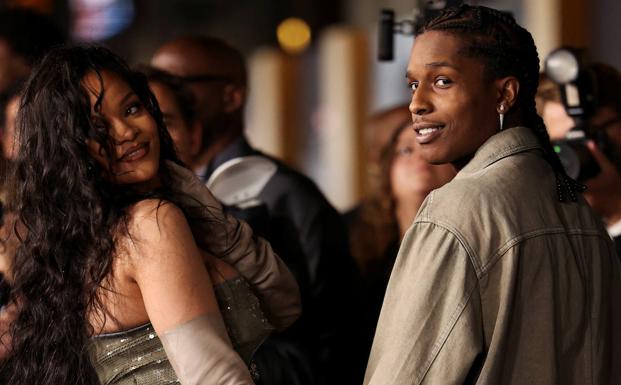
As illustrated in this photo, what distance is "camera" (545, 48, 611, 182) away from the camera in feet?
9.08

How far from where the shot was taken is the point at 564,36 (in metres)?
5.56

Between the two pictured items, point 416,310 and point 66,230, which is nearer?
point 416,310

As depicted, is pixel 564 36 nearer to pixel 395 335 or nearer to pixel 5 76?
pixel 5 76

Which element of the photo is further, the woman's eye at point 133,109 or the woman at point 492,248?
the woman's eye at point 133,109

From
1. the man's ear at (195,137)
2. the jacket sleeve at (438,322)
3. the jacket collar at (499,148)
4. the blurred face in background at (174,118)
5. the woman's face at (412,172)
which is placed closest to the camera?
the jacket sleeve at (438,322)

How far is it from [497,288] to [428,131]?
330mm

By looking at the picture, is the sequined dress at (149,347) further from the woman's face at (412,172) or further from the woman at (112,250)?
the woman's face at (412,172)

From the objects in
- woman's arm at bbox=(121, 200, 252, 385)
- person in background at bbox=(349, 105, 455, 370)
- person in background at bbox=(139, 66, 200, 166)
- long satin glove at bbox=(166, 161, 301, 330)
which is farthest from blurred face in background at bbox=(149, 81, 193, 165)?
woman's arm at bbox=(121, 200, 252, 385)

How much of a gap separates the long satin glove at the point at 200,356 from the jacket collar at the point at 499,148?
0.53m

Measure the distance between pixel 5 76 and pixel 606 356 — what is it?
9.60 ft

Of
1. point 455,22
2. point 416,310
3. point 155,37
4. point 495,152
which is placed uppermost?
point 455,22

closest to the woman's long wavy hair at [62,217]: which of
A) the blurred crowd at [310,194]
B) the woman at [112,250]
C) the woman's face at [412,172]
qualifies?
the woman at [112,250]

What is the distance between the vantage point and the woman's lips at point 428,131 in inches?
80.7

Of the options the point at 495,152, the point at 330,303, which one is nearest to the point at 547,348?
the point at 495,152
